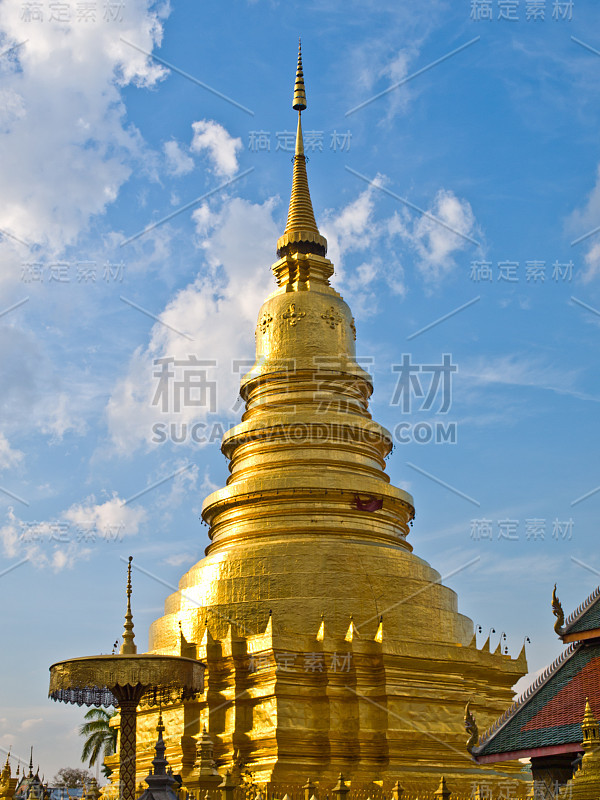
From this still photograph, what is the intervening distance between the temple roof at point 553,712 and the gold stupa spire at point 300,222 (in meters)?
18.7

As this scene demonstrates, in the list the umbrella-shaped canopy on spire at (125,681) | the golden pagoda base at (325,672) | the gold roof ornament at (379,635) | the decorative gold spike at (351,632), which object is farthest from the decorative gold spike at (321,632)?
the umbrella-shaped canopy on spire at (125,681)

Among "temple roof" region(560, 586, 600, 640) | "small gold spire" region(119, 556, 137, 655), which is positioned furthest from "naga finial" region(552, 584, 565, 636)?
"small gold spire" region(119, 556, 137, 655)

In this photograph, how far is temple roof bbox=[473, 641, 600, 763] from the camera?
13.8 metres

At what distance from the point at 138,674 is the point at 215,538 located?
928 centimetres

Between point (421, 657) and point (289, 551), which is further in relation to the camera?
point (289, 551)

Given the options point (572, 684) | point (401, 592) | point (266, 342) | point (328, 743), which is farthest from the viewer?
point (266, 342)

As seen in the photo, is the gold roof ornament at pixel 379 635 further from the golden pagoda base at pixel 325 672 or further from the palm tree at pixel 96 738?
the palm tree at pixel 96 738

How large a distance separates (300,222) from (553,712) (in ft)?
66.5

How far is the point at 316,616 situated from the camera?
23.0m

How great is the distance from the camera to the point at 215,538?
27.4 meters

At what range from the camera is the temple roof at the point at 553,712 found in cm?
1377

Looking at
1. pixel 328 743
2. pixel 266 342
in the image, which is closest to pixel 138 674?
pixel 328 743

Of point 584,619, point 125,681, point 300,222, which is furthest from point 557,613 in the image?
point 300,222

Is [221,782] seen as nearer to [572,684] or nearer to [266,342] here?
[572,684]
